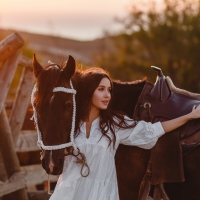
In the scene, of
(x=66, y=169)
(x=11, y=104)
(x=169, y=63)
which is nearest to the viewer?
(x=66, y=169)

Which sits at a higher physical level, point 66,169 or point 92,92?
point 92,92

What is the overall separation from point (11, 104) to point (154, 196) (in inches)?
116

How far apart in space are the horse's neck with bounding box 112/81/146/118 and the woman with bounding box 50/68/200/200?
0.38m

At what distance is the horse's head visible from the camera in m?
3.44

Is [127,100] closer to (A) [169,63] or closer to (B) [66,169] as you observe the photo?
(B) [66,169]

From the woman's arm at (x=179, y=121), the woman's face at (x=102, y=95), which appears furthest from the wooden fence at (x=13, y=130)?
the woman's arm at (x=179, y=121)

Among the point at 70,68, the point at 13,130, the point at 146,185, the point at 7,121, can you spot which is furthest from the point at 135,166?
the point at 13,130

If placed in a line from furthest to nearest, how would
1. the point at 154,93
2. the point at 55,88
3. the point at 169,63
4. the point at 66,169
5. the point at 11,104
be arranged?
the point at 169,63
the point at 11,104
the point at 154,93
the point at 66,169
the point at 55,88

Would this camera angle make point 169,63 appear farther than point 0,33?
Yes

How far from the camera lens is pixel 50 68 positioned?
3598mm

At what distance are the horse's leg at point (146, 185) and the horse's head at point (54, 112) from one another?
79 cm

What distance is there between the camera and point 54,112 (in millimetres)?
3449

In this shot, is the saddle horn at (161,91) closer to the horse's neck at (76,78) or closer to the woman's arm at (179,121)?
the woman's arm at (179,121)

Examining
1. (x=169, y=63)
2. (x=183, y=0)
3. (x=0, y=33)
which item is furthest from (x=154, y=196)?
(x=183, y=0)
